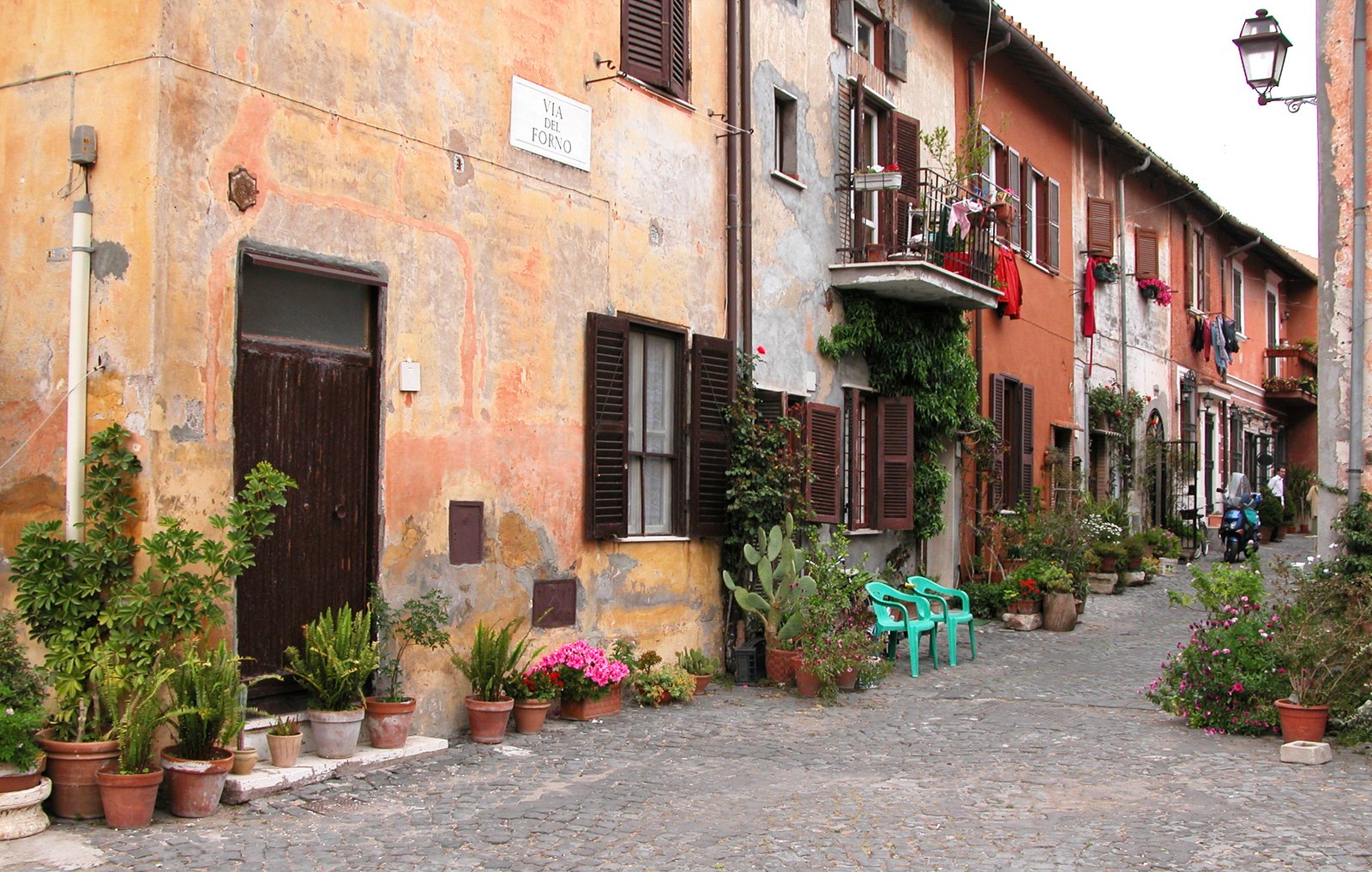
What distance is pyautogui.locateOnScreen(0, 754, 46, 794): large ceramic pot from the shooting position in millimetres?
5777

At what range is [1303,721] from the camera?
26.7ft

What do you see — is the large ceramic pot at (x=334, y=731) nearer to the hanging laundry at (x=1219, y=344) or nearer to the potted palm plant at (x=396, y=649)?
the potted palm plant at (x=396, y=649)

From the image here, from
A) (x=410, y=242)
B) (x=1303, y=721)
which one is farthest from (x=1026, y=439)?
(x=410, y=242)

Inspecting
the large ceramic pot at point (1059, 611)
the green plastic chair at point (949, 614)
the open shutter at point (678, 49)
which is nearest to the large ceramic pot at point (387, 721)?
the open shutter at point (678, 49)

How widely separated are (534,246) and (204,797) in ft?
13.9

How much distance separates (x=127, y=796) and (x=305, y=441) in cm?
224

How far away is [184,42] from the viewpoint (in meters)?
6.76

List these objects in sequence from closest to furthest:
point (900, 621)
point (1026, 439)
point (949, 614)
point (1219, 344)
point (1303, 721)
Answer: point (1303, 721) < point (900, 621) < point (949, 614) < point (1026, 439) < point (1219, 344)

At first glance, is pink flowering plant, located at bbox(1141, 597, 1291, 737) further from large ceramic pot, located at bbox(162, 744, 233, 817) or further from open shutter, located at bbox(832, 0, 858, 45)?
open shutter, located at bbox(832, 0, 858, 45)

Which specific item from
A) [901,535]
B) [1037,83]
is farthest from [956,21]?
[901,535]

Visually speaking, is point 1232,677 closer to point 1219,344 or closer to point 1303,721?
point 1303,721

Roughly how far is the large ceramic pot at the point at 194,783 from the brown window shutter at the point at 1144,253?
729 inches

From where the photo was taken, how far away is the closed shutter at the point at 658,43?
396 inches

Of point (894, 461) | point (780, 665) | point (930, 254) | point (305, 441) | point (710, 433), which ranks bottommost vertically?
point (780, 665)
